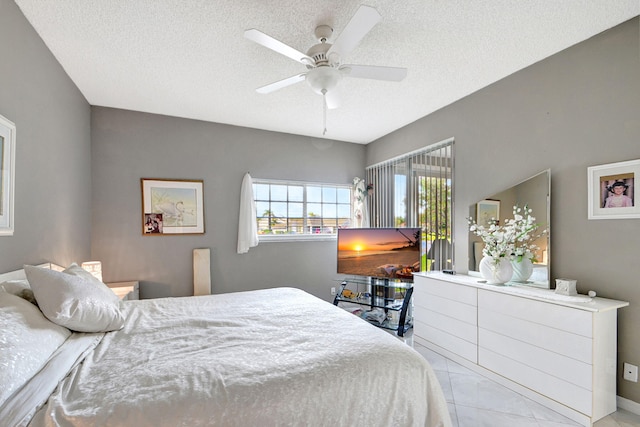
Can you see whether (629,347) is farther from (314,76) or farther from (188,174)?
(188,174)

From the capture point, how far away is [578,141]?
7.59 feet

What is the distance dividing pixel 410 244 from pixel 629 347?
2.01 metres

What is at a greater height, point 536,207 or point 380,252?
point 536,207

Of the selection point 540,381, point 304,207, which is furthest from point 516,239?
point 304,207

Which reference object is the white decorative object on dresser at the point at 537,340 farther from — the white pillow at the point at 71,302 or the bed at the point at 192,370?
the white pillow at the point at 71,302

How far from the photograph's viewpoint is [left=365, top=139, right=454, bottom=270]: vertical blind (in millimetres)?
3547

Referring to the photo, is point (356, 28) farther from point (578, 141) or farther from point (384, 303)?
point (384, 303)

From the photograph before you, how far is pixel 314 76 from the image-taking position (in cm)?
203

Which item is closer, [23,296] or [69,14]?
[23,296]

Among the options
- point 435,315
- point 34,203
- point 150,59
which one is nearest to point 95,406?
point 34,203

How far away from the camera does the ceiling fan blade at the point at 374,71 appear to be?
201cm

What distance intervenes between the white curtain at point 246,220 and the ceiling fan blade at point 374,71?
2.44m

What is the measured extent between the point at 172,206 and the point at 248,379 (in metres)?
3.14

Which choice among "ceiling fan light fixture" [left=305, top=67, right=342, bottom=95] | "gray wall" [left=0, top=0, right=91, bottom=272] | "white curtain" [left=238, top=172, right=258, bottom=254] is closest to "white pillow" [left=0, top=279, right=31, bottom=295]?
"gray wall" [left=0, top=0, right=91, bottom=272]
